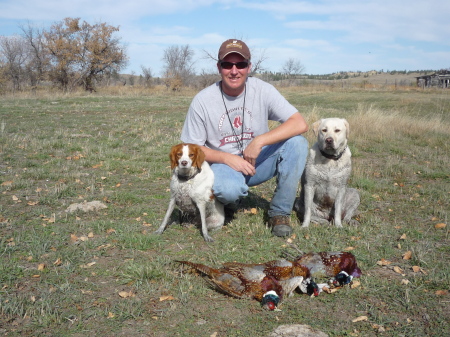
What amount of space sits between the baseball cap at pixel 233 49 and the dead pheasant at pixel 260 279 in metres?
2.18

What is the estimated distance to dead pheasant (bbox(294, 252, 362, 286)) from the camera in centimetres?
323

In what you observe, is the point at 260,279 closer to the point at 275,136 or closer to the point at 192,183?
the point at 192,183

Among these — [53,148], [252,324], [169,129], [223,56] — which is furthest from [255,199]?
[169,129]

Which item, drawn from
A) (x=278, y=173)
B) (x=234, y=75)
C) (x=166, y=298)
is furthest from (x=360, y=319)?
(x=234, y=75)

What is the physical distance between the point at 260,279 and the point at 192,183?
1.42 metres

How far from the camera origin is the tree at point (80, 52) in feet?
116

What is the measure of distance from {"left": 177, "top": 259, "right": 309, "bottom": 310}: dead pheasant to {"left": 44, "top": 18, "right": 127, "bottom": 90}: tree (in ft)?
118

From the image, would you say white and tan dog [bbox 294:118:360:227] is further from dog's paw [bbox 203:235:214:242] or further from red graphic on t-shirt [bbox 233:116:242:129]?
dog's paw [bbox 203:235:214:242]

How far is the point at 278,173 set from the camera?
4387mm

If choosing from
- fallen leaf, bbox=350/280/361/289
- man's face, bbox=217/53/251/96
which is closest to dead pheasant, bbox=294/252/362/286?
fallen leaf, bbox=350/280/361/289

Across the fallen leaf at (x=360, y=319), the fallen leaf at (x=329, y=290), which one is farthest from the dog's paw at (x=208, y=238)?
the fallen leaf at (x=360, y=319)

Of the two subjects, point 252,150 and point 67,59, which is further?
point 67,59

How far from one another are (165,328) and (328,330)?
1105 millimetres

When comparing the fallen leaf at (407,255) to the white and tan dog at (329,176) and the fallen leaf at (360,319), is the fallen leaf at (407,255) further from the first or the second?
the fallen leaf at (360,319)
